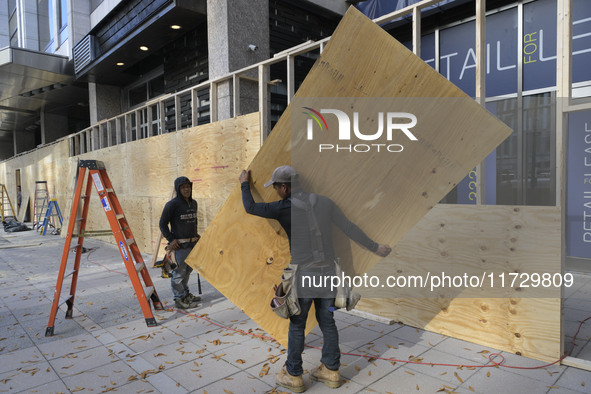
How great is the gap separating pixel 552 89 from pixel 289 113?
20.2ft

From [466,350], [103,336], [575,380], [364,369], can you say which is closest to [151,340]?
[103,336]

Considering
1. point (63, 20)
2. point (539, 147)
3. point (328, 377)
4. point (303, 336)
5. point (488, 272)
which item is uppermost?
point (63, 20)

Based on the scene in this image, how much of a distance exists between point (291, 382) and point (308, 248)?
3.75 feet

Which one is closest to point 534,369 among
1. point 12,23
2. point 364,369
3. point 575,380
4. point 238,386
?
point 575,380

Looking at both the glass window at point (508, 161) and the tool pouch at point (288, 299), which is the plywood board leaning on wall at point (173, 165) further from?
the glass window at point (508, 161)

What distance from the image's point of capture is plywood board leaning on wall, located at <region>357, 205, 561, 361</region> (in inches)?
144

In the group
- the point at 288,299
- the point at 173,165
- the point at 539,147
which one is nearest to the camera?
the point at 288,299

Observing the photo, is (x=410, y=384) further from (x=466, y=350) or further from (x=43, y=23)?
(x=43, y=23)

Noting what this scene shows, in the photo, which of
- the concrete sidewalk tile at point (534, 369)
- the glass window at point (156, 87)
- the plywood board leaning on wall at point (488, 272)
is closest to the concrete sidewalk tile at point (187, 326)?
the plywood board leaning on wall at point (488, 272)

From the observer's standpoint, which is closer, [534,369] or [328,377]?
[328,377]

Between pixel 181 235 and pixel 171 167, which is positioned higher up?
pixel 171 167

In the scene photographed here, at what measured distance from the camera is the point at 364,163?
3172 millimetres

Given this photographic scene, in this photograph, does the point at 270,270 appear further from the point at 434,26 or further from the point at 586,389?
the point at 434,26

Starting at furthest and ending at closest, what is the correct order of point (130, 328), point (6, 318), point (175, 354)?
point (6, 318), point (130, 328), point (175, 354)
